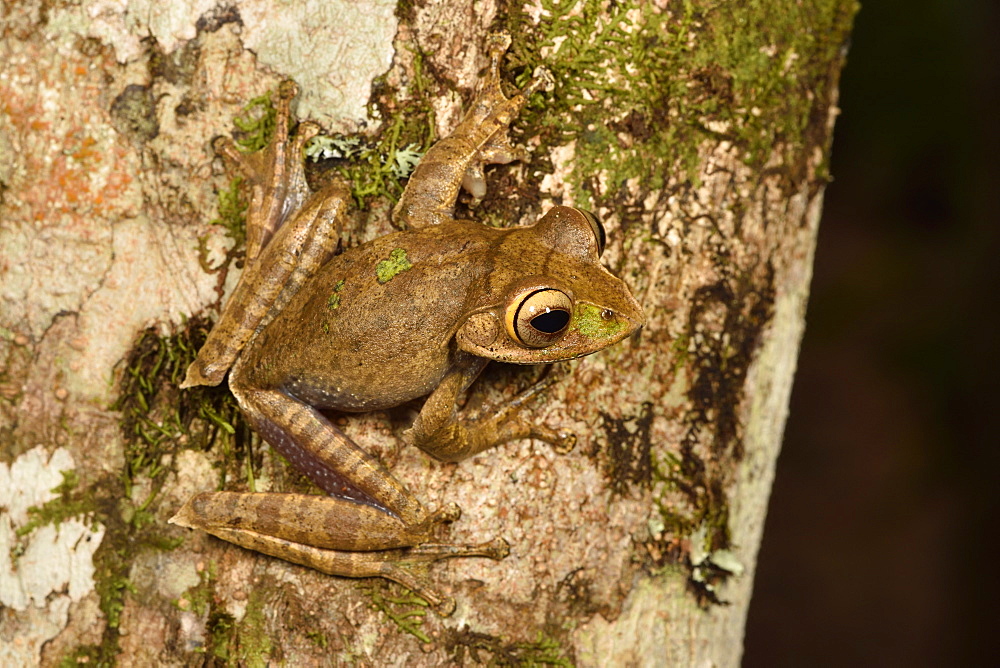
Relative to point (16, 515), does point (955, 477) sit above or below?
above

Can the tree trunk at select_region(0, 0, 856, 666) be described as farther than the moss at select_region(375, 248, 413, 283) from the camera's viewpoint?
Yes

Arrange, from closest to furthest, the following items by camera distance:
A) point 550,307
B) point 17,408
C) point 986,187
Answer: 1. point 550,307
2. point 17,408
3. point 986,187

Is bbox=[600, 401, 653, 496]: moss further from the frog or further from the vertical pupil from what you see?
the vertical pupil

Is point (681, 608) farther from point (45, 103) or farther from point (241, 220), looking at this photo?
point (45, 103)

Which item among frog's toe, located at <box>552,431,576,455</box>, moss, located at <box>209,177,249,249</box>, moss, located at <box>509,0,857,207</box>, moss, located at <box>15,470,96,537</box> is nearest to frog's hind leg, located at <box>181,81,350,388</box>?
moss, located at <box>209,177,249,249</box>

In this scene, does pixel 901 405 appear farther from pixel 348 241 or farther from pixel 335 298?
pixel 335 298

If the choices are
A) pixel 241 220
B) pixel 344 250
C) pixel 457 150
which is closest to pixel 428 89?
pixel 457 150
